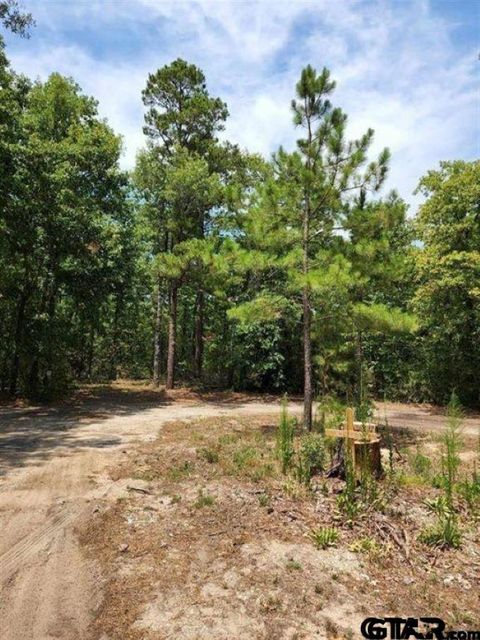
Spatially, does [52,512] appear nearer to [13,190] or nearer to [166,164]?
[13,190]

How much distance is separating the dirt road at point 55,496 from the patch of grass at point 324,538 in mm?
2077

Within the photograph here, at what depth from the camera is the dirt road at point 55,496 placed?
131 inches

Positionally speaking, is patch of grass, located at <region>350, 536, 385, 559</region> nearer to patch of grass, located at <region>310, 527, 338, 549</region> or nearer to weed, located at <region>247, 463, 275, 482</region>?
patch of grass, located at <region>310, 527, 338, 549</region>

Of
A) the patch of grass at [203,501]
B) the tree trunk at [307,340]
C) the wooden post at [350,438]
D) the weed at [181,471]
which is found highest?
the tree trunk at [307,340]

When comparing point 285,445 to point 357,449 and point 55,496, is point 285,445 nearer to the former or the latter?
point 357,449

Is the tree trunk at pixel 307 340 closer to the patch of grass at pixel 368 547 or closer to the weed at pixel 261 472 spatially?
the weed at pixel 261 472

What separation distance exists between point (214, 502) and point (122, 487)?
4.38 feet

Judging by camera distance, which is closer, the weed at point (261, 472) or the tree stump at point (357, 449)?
the tree stump at point (357, 449)

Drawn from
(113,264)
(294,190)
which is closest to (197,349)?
(113,264)

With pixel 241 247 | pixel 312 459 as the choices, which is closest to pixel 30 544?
pixel 312 459

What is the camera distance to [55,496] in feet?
18.0

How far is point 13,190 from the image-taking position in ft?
39.8

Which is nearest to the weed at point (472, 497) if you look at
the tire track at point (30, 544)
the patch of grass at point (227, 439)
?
the patch of grass at point (227, 439)

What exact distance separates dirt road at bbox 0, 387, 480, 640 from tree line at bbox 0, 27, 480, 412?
337cm
